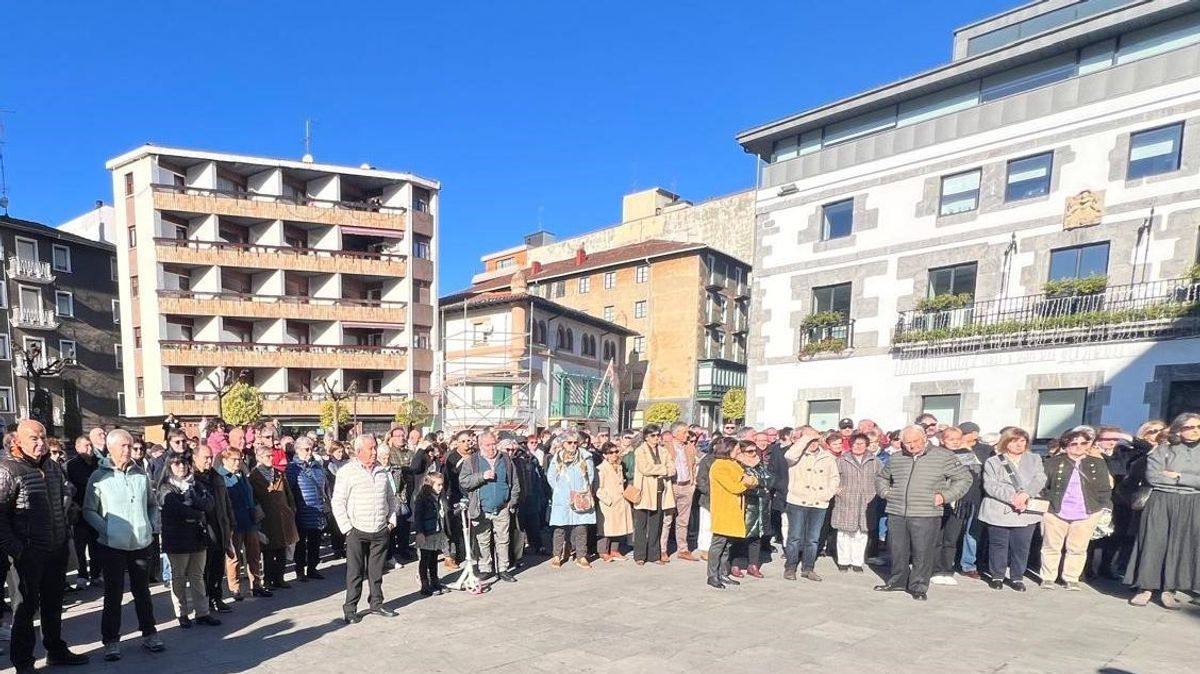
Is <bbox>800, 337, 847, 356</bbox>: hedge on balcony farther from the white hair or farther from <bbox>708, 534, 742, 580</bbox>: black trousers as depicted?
the white hair

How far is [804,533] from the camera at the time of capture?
7.61 m

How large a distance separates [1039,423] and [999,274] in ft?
12.3

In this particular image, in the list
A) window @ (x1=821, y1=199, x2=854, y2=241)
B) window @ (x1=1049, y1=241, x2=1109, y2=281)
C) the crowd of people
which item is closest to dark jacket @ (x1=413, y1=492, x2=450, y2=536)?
the crowd of people

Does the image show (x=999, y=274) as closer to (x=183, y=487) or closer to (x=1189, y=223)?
(x=1189, y=223)

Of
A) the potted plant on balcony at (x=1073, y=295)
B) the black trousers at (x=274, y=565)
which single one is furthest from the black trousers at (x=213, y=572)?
the potted plant on balcony at (x=1073, y=295)

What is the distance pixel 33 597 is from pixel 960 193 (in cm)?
1888

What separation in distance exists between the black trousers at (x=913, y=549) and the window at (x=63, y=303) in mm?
41270

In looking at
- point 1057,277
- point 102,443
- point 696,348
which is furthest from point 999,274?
point 696,348

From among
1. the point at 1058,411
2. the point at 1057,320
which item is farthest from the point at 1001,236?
the point at 1058,411

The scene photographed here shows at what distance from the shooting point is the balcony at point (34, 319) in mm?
30391

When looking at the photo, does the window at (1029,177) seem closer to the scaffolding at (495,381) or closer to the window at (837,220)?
the window at (837,220)

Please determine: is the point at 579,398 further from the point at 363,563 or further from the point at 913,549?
the point at 363,563

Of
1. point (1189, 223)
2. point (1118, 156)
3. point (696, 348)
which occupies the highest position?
point (1118, 156)

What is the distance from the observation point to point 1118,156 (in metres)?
13.5
